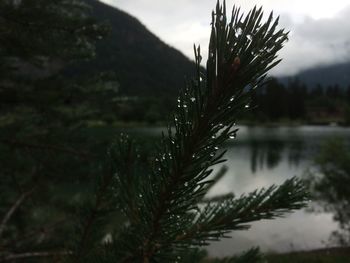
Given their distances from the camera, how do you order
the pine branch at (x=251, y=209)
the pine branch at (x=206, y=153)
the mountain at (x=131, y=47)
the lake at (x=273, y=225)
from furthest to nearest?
the lake at (x=273, y=225) → the mountain at (x=131, y=47) → the pine branch at (x=251, y=209) → the pine branch at (x=206, y=153)

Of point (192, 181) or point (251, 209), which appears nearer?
point (192, 181)

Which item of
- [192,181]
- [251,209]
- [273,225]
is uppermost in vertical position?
[192,181]

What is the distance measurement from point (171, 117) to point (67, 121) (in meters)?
3.70

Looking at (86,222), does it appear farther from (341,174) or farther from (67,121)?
(341,174)

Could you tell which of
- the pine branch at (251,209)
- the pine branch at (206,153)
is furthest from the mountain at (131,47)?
the pine branch at (251,209)

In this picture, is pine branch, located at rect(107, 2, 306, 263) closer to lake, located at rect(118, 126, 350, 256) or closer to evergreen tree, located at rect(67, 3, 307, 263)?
evergreen tree, located at rect(67, 3, 307, 263)

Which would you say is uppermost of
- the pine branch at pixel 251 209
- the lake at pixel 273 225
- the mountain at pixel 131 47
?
the mountain at pixel 131 47

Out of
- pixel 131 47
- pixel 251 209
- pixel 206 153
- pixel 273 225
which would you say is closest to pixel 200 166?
pixel 206 153

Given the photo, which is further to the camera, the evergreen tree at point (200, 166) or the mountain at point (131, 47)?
the mountain at point (131, 47)

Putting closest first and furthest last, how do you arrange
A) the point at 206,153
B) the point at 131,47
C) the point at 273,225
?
1. the point at 206,153
2. the point at 131,47
3. the point at 273,225

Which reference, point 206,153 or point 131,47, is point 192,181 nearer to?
point 206,153

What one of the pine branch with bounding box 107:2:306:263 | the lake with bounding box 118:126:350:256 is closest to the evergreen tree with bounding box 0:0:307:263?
the pine branch with bounding box 107:2:306:263

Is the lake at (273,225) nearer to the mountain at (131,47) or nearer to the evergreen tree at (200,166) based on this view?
the mountain at (131,47)

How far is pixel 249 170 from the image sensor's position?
135 feet
